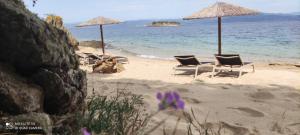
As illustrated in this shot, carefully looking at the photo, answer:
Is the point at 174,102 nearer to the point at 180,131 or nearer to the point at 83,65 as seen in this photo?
the point at 180,131

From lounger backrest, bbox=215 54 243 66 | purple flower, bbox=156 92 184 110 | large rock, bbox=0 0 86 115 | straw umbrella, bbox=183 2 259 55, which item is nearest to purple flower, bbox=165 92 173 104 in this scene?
purple flower, bbox=156 92 184 110

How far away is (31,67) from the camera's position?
2432 mm

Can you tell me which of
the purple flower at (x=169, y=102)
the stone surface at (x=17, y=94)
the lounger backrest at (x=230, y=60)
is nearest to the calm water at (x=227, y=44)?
the lounger backrest at (x=230, y=60)

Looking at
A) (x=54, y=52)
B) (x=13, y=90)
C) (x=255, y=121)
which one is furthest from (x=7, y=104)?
(x=255, y=121)

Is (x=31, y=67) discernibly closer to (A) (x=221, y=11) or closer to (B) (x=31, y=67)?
(B) (x=31, y=67)

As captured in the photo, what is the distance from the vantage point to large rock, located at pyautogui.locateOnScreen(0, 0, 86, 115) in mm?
2230

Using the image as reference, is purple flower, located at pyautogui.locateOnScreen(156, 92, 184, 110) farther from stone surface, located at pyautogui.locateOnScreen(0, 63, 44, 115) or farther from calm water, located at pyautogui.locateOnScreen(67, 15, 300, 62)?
calm water, located at pyautogui.locateOnScreen(67, 15, 300, 62)

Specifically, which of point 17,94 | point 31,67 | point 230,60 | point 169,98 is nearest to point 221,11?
point 230,60

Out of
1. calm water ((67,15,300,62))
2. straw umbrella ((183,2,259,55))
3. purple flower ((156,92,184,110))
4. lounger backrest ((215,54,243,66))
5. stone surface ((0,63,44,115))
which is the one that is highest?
straw umbrella ((183,2,259,55))

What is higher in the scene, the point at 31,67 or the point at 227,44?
the point at 31,67

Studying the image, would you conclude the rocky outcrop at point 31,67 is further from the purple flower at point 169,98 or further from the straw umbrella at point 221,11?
the straw umbrella at point 221,11

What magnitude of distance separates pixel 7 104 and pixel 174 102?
4.86 ft

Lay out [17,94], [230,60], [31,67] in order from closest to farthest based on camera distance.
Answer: [17,94] < [31,67] < [230,60]

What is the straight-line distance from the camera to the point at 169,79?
10.0 meters
